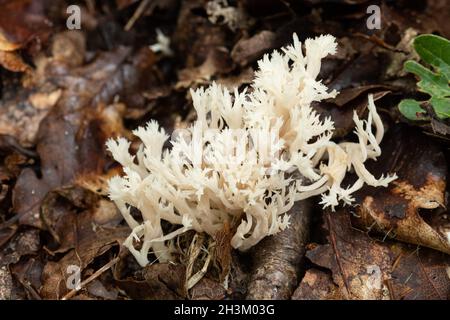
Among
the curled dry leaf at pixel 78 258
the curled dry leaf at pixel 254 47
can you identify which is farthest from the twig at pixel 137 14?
the curled dry leaf at pixel 78 258

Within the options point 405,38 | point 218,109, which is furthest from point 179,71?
point 405,38

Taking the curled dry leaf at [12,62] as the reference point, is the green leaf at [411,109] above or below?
below

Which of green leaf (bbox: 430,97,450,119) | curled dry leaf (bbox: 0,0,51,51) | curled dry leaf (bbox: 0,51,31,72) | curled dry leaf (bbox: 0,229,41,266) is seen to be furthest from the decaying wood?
curled dry leaf (bbox: 0,0,51,51)

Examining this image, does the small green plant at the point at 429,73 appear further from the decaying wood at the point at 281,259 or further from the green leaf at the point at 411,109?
the decaying wood at the point at 281,259

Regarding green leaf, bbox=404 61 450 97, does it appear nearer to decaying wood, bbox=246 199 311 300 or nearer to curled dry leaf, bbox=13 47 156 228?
decaying wood, bbox=246 199 311 300

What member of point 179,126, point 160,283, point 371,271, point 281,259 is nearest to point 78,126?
point 179,126

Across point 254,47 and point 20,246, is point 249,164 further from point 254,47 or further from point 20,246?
point 20,246
